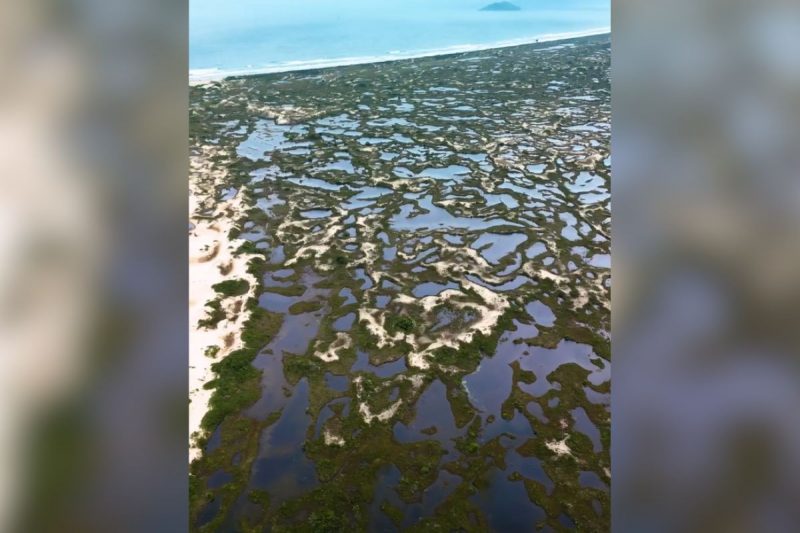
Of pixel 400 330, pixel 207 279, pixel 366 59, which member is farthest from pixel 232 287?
pixel 366 59

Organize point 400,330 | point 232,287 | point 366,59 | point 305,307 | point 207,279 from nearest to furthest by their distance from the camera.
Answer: point 400,330 < point 305,307 < point 232,287 < point 207,279 < point 366,59

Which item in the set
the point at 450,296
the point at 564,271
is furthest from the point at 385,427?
the point at 564,271

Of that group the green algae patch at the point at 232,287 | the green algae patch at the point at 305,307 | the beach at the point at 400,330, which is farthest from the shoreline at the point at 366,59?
the green algae patch at the point at 305,307

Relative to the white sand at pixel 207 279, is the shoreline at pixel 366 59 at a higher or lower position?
higher

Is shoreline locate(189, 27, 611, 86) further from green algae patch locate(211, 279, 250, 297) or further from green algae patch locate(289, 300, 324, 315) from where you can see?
green algae patch locate(289, 300, 324, 315)

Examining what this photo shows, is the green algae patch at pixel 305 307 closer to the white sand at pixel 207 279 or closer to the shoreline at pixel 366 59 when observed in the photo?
the white sand at pixel 207 279

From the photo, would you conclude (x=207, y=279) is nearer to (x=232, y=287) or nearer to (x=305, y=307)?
(x=232, y=287)
